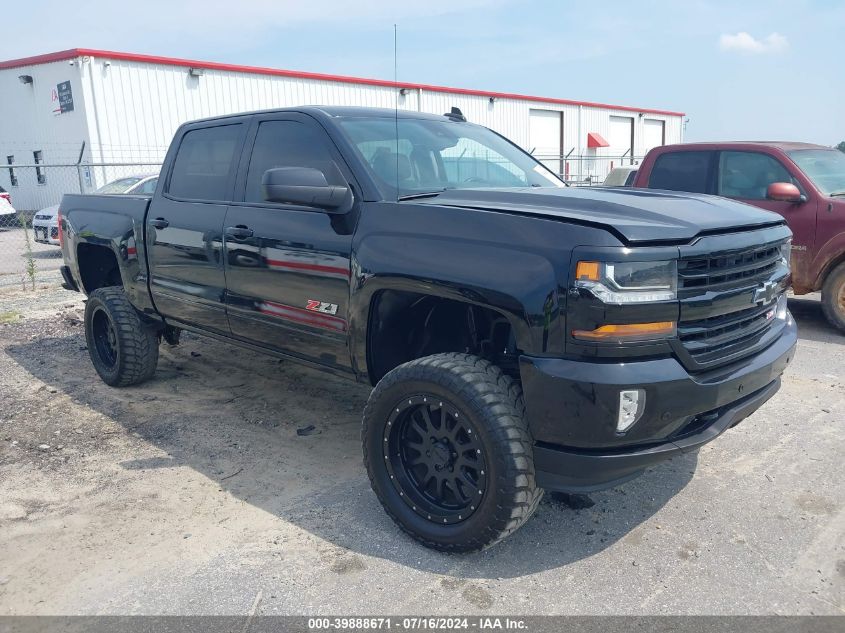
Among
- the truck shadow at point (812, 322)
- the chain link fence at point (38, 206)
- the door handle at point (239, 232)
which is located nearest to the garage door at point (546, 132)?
the chain link fence at point (38, 206)

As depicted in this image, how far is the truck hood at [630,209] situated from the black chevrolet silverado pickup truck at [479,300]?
0.01 m

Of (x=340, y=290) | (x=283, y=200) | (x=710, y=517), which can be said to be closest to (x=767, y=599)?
(x=710, y=517)

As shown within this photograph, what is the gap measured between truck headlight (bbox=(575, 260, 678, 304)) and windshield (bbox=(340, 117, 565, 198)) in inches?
48.4

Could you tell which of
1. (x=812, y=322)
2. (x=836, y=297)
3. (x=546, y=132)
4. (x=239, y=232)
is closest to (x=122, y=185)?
(x=239, y=232)

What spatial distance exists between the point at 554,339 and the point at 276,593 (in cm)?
148

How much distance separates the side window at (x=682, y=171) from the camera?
725 centimetres

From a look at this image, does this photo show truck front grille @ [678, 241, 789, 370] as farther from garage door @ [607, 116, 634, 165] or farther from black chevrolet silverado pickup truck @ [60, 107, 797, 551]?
garage door @ [607, 116, 634, 165]

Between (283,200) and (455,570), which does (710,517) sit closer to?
(455,570)

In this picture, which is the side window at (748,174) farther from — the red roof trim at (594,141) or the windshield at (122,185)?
the red roof trim at (594,141)

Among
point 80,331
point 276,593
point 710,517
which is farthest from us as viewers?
point 80,331

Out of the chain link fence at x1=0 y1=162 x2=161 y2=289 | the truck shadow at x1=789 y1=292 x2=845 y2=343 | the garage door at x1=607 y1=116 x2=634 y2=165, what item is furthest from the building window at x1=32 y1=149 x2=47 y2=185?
the garage door at x1=607 y1=116 x2=634 y2=165

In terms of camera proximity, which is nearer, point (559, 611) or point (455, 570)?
point (559, 611)

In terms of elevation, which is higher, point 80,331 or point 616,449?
point 616,449

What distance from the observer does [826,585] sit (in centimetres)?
277
